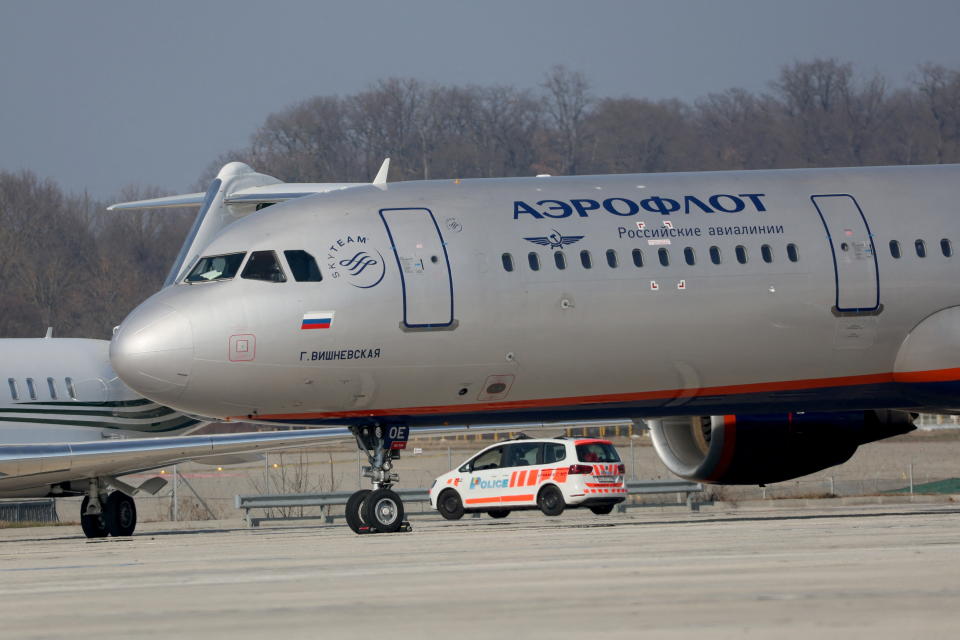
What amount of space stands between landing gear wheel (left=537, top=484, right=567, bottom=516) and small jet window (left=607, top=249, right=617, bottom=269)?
10193 mm

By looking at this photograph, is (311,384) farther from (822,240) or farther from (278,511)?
(278,511)

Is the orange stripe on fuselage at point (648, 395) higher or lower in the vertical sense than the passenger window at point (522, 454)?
higher

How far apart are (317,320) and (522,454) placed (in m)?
12.5

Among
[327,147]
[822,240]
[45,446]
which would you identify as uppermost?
[327,147]

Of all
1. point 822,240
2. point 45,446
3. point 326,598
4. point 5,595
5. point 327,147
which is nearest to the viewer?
point 326,598

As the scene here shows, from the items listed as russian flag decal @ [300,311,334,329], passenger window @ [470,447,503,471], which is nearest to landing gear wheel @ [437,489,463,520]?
passenger window @ [470,447,503,471]

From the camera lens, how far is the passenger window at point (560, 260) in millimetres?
21109

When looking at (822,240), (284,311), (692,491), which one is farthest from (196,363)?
(692,491)

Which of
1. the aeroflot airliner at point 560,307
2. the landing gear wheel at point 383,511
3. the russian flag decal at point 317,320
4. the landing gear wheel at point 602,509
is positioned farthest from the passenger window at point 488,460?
the russian flag decal at point 317,320

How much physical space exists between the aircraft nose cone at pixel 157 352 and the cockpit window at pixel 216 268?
67 centimetres

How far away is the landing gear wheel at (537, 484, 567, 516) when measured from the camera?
101ft

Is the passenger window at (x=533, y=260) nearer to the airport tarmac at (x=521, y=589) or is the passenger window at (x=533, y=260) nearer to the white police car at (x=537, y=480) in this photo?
the airport tarmac at (x=521, y=589)

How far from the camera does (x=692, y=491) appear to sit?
33.9 meters

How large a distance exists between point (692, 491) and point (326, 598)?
23856mm
